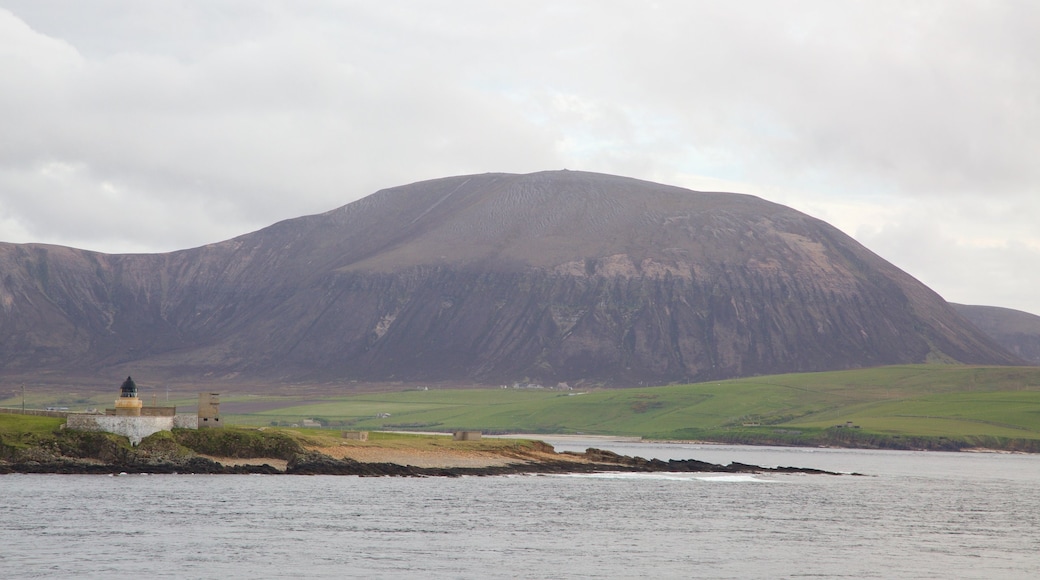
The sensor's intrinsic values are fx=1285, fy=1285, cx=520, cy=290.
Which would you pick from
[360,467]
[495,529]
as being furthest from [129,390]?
[495,529]

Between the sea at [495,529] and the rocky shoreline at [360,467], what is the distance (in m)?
1.75

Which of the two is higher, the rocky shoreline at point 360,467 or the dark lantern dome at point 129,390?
the dark lantern dome at point 129,390

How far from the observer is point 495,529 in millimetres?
66688

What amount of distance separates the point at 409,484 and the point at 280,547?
37.1 metres

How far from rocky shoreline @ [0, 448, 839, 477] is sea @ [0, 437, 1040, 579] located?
1745 millimetres

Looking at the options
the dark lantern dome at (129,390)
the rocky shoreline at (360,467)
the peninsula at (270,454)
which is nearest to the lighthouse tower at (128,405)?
the dark lantern dome at (129,390)

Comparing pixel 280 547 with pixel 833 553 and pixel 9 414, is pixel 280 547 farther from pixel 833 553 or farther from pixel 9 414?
pixel 9 414

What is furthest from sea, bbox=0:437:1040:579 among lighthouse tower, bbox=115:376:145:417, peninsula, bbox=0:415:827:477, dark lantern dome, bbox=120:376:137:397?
dark lantern dome, bbox=120:376:137:397

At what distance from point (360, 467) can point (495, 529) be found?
118 feet

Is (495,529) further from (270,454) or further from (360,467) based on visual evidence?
(270,454)

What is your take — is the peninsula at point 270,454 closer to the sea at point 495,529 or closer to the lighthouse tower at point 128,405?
the lighthouse tower at point 128,405

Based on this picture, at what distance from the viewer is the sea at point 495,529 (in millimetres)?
53188

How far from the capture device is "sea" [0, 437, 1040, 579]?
53.2 meters

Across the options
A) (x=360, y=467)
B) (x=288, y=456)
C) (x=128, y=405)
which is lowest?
(x=360, y=467)
